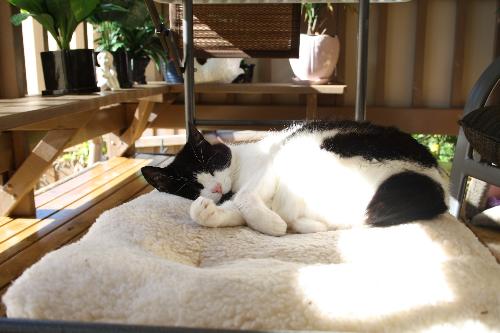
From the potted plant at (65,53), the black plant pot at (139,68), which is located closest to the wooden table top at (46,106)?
the potted plant at (65,53)

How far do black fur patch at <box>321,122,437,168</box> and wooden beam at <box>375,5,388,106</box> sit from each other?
218cm

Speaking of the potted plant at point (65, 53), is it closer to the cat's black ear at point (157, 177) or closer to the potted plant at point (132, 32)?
the potted plant at point (132, 32)

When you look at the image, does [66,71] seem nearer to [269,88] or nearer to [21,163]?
[21,163]

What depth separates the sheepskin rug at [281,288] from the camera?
2.22ft

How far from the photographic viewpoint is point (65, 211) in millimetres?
2275

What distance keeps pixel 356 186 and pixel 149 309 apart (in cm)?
55

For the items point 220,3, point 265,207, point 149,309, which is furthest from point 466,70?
point 149,309

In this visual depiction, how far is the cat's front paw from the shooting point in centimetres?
109

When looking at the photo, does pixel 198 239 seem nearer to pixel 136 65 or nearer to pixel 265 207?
pixel 265 207

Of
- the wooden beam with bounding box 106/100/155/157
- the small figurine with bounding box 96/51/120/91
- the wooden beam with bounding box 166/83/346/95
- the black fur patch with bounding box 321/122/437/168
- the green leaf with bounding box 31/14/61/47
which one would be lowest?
the wooden beam with bounding box 106/100/155/157

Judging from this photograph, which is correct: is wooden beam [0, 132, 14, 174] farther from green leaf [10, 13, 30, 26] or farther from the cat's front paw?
the cat's front paw

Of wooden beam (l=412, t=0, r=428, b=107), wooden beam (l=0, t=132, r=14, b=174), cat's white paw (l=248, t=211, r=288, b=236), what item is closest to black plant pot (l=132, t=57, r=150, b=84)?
wooden beam (l=0, t=132, r=14, b=174)

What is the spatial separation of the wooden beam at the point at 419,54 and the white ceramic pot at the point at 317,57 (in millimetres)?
633

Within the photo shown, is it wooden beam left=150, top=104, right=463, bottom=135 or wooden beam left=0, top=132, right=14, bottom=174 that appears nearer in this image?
wooden beam left=0, top=132, right=14, bottom=174
